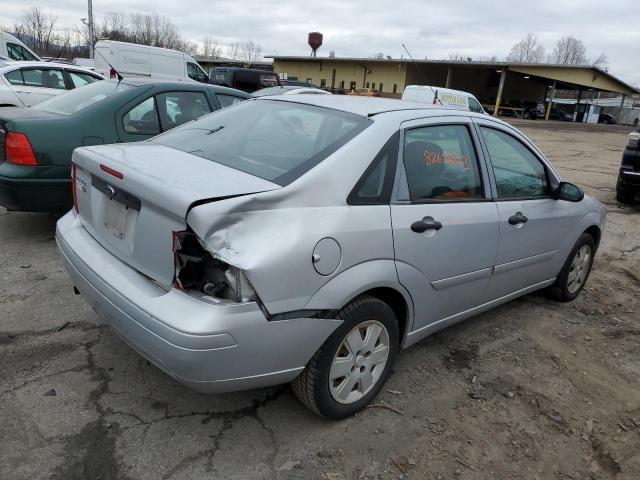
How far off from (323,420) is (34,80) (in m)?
10.7

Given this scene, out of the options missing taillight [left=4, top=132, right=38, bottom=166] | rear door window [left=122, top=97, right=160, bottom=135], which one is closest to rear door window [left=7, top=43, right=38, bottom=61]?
rear door window [left=122, top=97, right=160, bottom=135]

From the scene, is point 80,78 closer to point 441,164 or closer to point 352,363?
point 441,164

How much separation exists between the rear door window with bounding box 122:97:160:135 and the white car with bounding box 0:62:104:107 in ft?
19.1

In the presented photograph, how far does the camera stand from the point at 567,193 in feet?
12.6

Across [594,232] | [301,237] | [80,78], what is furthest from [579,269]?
[80,78]

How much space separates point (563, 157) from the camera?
16734mm

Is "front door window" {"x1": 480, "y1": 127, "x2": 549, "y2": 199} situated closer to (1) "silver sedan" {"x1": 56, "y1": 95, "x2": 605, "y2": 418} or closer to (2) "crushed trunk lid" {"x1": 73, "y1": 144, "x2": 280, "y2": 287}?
(1) "silver sedan" {"x1": 56, "y1": 95, "x2": 605, "y2": 418}

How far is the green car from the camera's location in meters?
4.48

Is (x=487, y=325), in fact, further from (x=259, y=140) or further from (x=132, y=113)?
(x=132, y=113)

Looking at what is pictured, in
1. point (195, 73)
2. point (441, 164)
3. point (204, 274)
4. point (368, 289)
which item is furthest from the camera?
point (195, 73)

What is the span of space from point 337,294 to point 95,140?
3.50m

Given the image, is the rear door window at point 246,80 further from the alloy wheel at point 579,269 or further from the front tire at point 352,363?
the front tire at point 352,363

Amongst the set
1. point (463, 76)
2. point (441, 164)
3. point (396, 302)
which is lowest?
point (396, 302)

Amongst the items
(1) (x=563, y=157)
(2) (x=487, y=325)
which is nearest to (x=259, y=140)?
(2) (x=487, y=325)
